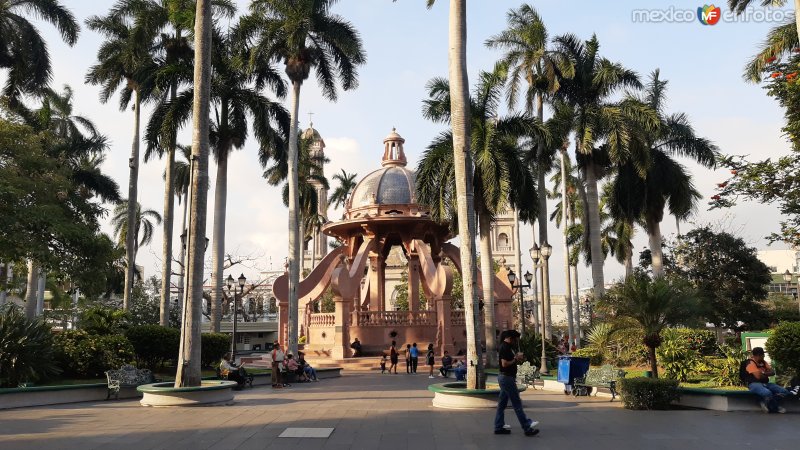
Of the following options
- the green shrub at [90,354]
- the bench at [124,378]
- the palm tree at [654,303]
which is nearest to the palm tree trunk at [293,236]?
the green shrub at [90,354]

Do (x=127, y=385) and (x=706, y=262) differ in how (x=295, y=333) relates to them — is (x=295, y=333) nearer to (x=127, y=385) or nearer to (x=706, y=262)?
(x=127, y=385)

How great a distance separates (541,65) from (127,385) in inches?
864

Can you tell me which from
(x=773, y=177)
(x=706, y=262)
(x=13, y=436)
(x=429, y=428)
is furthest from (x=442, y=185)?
(x=706, y=262)

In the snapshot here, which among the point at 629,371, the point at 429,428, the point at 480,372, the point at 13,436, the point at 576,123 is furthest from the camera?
the point at 576,123

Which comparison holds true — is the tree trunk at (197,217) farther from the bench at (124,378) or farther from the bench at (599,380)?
the bench at (599,380)

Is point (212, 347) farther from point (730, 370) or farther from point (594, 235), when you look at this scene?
point (730, 370)

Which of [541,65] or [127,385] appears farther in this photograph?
[541,65]

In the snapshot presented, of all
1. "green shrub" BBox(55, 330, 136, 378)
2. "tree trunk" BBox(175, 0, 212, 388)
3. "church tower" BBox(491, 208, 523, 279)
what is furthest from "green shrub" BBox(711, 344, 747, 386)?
"church tower" BBox(491, 208, 523, 279)

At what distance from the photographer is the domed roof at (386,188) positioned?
119 ft

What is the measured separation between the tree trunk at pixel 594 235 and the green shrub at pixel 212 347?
589 inches

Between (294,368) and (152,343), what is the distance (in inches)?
187

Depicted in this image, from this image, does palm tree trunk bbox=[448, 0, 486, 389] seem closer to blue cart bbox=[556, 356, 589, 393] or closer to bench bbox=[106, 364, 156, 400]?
blue cart bbox=[556, 356, 589, 393]

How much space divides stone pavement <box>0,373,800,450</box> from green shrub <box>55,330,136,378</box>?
12.5 ft

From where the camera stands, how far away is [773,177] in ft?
65.3
